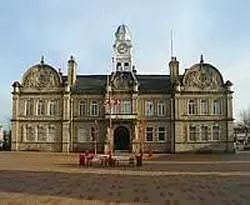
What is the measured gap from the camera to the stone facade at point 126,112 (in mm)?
65938

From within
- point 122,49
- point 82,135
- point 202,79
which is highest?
point 122,49

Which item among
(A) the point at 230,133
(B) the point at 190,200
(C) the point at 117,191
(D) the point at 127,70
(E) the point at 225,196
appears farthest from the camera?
(D) the point at 127,70

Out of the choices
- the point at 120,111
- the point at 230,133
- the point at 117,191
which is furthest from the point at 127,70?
the point at 117,191

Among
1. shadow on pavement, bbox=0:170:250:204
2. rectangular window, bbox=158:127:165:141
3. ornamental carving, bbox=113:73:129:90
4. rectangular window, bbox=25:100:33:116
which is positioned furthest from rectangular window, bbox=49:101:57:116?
shadow on pavement, bbox=0:170:250:204

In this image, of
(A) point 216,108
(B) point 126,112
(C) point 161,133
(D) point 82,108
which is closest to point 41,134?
(D) point 82,108

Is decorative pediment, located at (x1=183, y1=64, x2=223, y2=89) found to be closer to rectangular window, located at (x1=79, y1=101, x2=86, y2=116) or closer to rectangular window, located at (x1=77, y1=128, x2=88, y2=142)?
rectangular window, located at (x1=79, y1=101, x2=86, y2=116)

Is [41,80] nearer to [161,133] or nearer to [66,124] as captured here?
[66,124]

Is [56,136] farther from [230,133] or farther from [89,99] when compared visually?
[230,133]

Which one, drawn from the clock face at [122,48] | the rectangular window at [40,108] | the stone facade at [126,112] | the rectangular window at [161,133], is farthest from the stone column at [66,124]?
the rectangular window at [161,133]

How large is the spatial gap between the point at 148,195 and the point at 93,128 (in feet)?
168

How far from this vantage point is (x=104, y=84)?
2707 inches

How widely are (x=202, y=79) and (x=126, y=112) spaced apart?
39.1 feet

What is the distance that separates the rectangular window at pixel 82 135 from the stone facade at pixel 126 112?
146mm

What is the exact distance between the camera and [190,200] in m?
14.8
